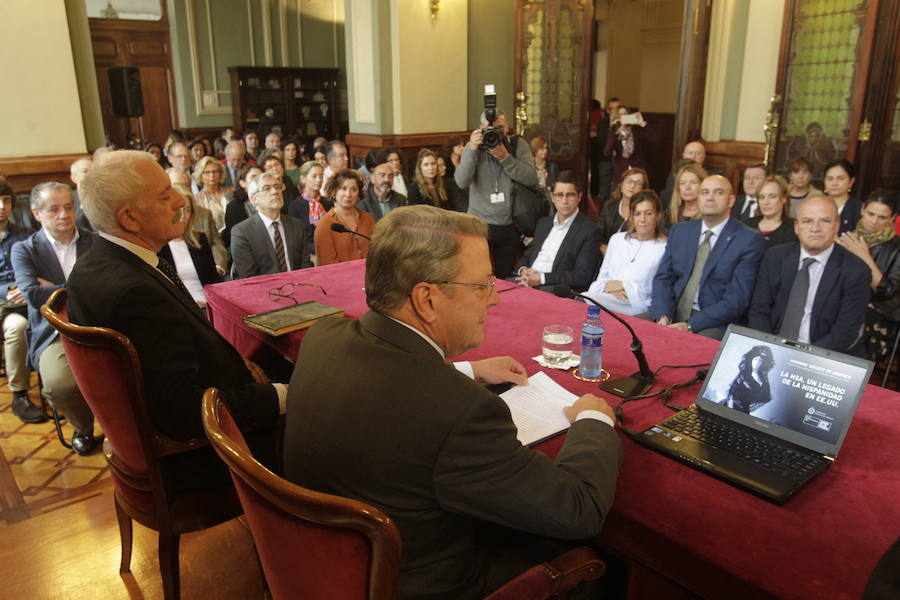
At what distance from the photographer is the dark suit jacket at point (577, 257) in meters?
3.77

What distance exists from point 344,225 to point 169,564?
7.78ft

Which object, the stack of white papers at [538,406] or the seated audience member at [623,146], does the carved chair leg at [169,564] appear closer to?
the stack of white papers at [538,406]

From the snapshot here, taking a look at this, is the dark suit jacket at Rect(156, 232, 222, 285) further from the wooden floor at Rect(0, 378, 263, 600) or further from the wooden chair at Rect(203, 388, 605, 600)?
the wooden chair at Rect(203, 388, 605, 600)

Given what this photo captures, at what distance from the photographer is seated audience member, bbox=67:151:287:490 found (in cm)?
167

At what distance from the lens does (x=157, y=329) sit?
1.67m

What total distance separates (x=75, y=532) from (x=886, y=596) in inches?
95.0

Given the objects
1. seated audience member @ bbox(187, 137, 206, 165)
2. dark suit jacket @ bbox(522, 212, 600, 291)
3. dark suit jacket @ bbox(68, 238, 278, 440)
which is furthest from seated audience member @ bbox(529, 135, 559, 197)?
dark suit jacket @ bbox(68, 238, 278, 440)

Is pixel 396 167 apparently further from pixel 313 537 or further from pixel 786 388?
pixel 313 537

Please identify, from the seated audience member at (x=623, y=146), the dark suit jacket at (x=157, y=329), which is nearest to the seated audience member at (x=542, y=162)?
the seated audience member at (x=623, y=146)

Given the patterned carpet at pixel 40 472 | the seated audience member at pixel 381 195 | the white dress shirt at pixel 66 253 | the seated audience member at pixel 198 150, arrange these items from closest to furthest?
the patterned carpet at pixel 40 472 < the white dress shirt at pixel 66 253 < the seated audience member at pixel 381 195 < the seated audience member at pixel 198 150

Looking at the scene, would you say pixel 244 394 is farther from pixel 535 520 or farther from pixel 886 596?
pixel 886 596

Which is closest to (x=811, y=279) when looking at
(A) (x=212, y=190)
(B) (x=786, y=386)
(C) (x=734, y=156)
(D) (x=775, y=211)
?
(D) (x=775, y=211)

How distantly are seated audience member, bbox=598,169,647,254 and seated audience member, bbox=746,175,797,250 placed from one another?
0.79 metres

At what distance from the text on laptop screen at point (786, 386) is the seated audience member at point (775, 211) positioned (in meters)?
2.58
